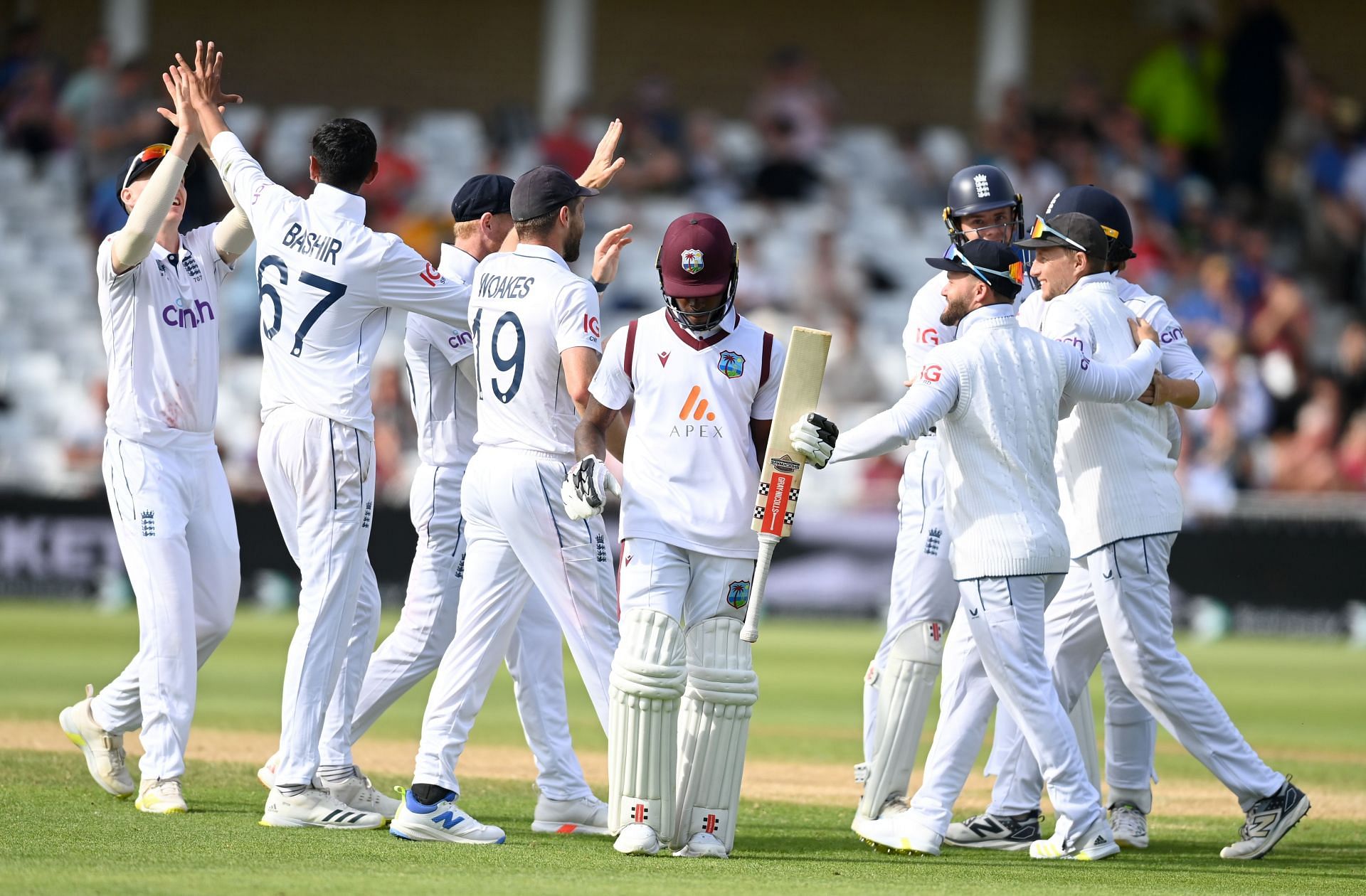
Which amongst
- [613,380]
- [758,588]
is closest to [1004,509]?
[758,588]

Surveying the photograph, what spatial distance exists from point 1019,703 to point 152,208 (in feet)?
12.3

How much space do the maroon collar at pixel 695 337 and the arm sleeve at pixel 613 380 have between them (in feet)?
0.60

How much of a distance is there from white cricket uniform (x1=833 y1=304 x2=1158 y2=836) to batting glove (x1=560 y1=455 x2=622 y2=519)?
1106 mm

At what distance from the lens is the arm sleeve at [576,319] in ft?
22.0

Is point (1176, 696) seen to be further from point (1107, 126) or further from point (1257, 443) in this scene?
point (1107, 126)

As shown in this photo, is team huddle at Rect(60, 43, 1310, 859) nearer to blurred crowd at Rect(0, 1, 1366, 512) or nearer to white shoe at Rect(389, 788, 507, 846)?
white shoe at Rect(389, 788, 507, 846)

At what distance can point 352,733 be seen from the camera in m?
7.45

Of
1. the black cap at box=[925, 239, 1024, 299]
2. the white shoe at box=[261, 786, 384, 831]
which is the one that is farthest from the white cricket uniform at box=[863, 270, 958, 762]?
the white shoe at box=[261, 786, 384, 831]

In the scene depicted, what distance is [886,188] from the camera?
23.3 meters

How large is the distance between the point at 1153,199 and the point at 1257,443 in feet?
14.5

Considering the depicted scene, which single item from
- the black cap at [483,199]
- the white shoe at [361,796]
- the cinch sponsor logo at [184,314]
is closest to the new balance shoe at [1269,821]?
the white shoe at [361,796]

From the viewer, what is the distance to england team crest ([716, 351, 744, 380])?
6523 millimetres

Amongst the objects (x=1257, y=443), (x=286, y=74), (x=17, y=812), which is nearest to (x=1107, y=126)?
(x=1257, y=443)

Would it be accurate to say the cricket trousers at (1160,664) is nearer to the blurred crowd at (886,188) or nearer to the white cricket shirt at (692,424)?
the white cricket shirt at (692,424)
